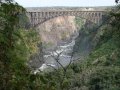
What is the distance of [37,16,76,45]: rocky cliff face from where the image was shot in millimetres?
115688

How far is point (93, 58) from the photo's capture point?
2167 inches

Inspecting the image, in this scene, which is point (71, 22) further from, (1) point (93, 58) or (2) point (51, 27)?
(1) point (93, 58)

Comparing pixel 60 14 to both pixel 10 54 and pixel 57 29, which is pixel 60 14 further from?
pixel 10 54

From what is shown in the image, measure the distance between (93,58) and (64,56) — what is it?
87.0 feet

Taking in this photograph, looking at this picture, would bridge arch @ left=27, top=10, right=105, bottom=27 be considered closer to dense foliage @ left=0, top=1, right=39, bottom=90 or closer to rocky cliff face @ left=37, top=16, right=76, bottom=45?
rocky cliff face @ left=37, top=16, right=76, bottom=45

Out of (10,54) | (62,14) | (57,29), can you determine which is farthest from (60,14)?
(10,54)

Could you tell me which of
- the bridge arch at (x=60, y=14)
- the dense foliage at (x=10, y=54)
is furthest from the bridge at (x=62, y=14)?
the dense foliage at (x=10, y=54)

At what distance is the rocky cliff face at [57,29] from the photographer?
380ft

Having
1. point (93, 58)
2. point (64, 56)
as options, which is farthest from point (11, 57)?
point (64, 56)

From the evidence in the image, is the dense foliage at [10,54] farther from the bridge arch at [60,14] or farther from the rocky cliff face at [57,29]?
the rocky cliff face at [57,29]

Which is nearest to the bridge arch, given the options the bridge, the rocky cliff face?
the bridge

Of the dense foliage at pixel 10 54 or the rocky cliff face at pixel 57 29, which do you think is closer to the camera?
the dense foliage at pixel 10 54

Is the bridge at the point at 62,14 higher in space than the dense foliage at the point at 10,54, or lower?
lower

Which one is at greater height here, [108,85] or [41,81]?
[41,81]
